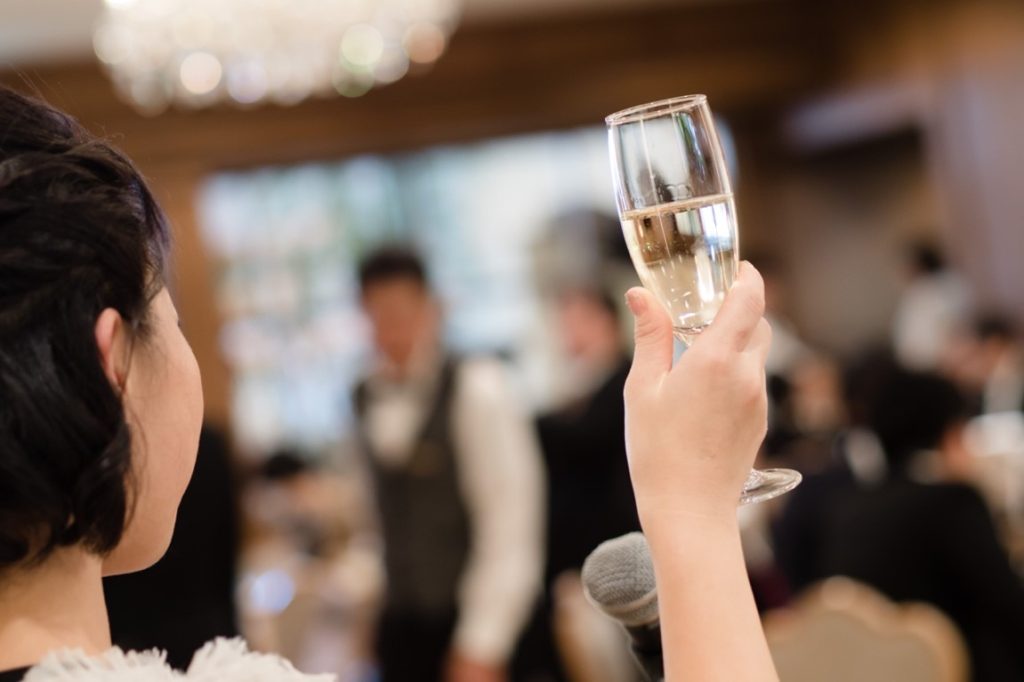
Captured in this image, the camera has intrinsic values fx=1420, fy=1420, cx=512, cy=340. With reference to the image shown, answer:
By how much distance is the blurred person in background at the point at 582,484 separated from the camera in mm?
3682

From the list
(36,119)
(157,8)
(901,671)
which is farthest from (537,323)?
(36,119)

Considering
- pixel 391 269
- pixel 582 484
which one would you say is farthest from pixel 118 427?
pixel 582 484

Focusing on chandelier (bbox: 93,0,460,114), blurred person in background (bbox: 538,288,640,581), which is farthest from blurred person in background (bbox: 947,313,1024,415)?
chandelier (bbox: 93,0,460,114)

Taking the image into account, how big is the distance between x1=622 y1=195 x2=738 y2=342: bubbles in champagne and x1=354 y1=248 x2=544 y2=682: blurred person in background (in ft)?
8.05

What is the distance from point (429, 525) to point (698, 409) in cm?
268

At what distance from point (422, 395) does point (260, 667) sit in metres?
2.77

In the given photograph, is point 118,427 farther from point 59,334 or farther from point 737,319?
point 737,319

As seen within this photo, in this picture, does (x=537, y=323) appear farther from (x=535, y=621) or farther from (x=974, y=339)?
(x=535, y=621)

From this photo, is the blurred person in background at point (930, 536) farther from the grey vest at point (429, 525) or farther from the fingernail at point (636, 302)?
the fingernail at point (636, 302)

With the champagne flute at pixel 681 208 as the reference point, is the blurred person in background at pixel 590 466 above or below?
below

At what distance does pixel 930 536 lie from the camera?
3250 mm

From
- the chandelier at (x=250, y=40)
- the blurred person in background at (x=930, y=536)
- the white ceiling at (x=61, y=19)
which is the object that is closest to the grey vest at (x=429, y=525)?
the blurred person in background at (x=930, y=536)

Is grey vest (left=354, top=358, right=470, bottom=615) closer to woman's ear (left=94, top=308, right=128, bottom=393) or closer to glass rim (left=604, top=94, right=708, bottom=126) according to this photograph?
glass rim (left=604, top=94, right=708, bottom=126)

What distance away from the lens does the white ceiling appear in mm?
6043
